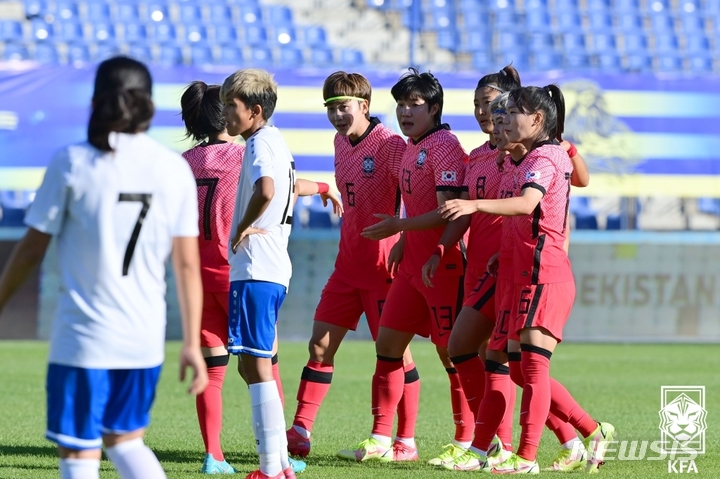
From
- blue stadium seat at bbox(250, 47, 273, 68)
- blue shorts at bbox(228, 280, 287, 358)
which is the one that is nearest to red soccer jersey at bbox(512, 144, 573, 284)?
blue shorts at bbox(228, 280, 287, 358)

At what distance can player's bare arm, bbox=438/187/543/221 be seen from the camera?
490 cm

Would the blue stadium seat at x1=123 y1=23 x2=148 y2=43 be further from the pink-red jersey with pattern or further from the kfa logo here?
the pink-red jersey with pattern

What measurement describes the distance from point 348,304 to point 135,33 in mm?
11024

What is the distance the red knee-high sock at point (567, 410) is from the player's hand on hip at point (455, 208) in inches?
47.2

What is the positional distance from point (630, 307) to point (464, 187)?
28.9 ft

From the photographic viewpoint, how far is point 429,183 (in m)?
5.94

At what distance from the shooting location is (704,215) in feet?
48.6

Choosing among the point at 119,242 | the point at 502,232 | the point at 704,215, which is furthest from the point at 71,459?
the point at 704,215

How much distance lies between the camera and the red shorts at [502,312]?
5473 millimetres

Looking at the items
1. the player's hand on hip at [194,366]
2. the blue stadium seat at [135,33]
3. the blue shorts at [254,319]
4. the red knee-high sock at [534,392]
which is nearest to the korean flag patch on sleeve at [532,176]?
the red knee-high sock at [534,392]

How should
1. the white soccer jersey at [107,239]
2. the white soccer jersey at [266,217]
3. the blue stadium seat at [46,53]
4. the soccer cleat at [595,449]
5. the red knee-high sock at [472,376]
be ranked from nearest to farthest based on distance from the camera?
the white soccer jersey at [107,239] < the white soccer jersey at [266,217] < the soccer cleat at [595,449] < the red knee-high sock at [472,376] < the blue stadium seat at [46,53]

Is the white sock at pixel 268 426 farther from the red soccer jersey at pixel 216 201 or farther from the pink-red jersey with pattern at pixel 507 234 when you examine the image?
the pink-red jersey with pattern at pixel 507 234

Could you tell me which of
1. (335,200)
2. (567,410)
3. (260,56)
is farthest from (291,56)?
(567,410)

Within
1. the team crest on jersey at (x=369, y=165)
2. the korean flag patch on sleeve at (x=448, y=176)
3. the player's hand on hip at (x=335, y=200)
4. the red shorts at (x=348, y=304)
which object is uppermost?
the team crest on jersey at (x=369, y=165)
